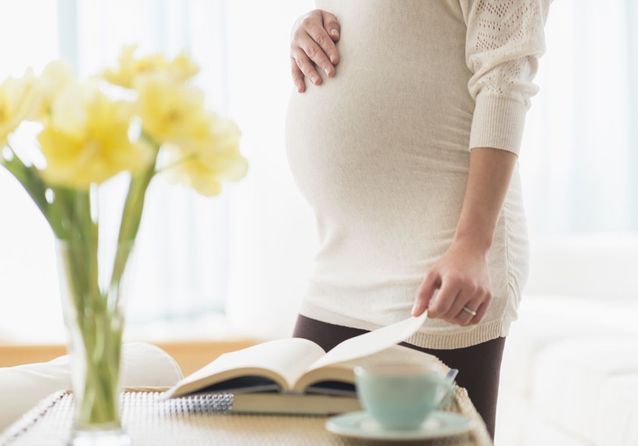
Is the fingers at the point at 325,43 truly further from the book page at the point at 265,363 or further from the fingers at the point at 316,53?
the book page at the point at 265,363

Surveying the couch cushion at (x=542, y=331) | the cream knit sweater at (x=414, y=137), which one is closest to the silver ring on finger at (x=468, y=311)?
the cream knit sweater at (x=414, y=137)

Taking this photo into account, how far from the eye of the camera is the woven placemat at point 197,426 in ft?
2.89

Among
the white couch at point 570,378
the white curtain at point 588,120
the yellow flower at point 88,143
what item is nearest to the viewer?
the yellow flower at point 88,143

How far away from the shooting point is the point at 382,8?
1295mm

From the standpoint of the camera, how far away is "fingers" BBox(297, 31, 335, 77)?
134 cm

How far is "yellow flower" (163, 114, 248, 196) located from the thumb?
34 centimetres

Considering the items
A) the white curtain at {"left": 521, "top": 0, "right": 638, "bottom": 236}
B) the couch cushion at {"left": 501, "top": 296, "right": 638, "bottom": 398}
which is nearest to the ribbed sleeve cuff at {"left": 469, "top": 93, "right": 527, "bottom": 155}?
the couch cushion at {"left": 501, "top": 296, "right": 638, "bottom": 398}

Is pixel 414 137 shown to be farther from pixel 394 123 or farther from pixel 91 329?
pixel 91 329

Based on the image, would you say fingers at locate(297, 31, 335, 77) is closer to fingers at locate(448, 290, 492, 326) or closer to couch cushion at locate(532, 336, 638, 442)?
fingers at locate(448, 290, 492, 326)

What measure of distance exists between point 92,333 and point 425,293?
0.44 meters

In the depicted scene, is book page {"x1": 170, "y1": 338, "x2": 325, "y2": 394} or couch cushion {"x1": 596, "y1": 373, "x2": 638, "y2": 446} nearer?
book page {"x1": 170, "y1": 338, "x2": 325, "y2": 394}

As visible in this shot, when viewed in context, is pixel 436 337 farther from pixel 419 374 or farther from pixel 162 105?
pixel 162 105

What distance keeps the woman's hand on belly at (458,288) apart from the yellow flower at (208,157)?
1.13 feet

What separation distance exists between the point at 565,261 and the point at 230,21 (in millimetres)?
1335
